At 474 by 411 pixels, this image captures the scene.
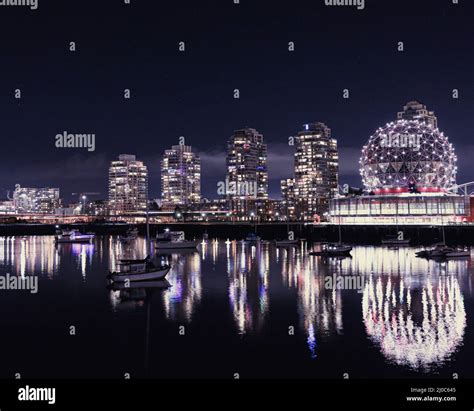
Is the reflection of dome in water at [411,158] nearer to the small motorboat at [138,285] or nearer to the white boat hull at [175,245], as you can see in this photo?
the white boat hull at [175,245]

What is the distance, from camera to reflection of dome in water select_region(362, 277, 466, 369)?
29250 mm

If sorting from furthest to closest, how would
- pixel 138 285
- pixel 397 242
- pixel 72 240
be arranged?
1. pixel 72 240
2. pixel 397 242
3. pixel 138 285

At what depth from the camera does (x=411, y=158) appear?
142 meters

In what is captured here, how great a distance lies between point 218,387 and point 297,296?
2394cm

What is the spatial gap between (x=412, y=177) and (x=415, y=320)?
112 m

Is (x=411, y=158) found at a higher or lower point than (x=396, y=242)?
higher

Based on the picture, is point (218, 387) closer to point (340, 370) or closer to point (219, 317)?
point (340, 370)

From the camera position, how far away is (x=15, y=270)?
241 ft

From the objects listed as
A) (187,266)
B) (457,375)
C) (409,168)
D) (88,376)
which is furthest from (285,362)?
(409,168)

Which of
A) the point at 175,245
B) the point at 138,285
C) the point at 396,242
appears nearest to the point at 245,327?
the point at 138,285

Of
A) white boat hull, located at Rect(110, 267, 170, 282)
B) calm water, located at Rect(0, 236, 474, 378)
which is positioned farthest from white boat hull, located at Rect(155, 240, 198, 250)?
white boat hull, located at Rect(110, 267, 170, 282)

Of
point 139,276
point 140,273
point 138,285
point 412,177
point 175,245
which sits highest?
point 412,177

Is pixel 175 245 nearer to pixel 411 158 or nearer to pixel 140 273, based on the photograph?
pixel 140 273

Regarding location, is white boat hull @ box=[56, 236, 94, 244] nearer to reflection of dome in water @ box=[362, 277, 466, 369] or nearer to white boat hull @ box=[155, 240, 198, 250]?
white boat hull @ box=[155, 240, 198, 250]
